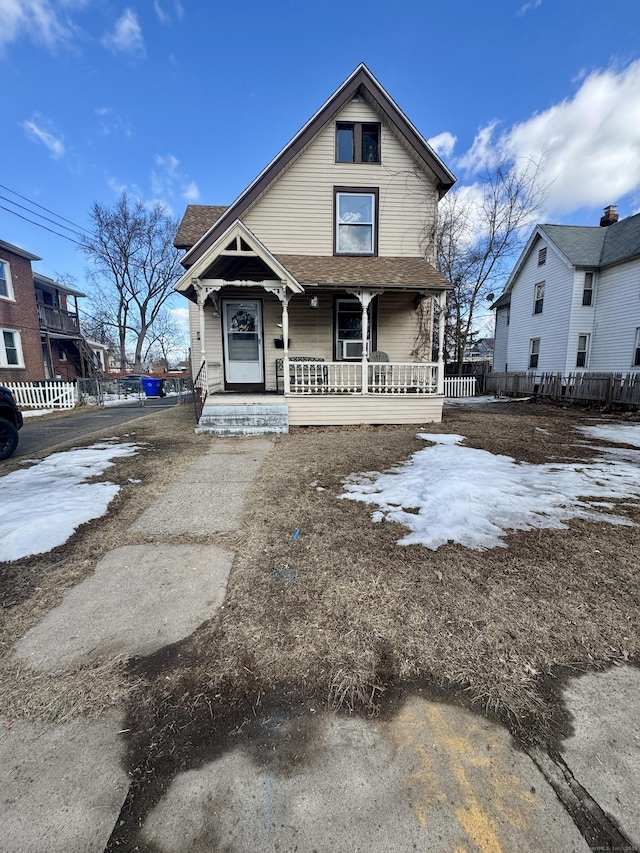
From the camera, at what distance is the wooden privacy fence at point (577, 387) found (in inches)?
492

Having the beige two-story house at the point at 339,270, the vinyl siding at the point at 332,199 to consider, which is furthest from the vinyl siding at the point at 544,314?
the vinyl siding at the point at 332,199

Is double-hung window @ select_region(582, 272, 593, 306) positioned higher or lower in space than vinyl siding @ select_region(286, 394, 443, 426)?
higher

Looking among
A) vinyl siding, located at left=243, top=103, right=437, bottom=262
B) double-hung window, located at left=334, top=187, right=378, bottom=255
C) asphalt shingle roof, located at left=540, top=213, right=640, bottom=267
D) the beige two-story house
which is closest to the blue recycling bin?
the beige two-story house

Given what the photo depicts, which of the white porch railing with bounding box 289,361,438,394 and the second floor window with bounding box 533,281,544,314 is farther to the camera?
the second floor window with bounding box 533,281,544,314

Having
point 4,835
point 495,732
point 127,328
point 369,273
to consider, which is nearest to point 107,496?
point 4,835

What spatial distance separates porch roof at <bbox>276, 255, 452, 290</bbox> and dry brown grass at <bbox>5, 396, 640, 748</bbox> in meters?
6.41

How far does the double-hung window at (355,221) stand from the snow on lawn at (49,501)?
8.23m

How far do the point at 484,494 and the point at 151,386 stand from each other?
23.8 meters

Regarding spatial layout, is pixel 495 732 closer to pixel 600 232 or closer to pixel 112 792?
pixel 112 792

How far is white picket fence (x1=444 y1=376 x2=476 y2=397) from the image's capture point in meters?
21.7

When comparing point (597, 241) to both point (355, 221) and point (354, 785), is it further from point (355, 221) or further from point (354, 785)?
point (354, 785)

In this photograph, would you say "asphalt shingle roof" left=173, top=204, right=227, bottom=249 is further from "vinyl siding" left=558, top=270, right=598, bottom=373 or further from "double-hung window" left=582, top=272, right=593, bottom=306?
"double-hung window" left=582, top=272, right=593, bottom=306

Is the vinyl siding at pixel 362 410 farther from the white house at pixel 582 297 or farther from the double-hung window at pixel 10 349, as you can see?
the double-hung window at pixel 10 349

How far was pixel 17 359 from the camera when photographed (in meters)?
19.2
